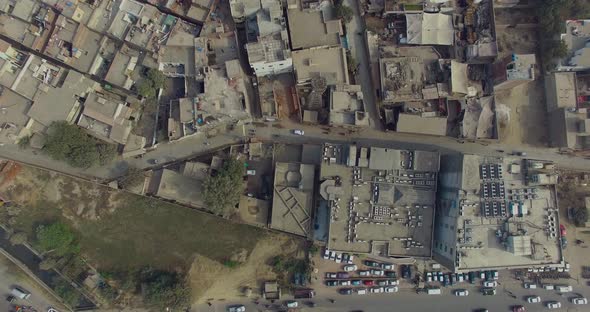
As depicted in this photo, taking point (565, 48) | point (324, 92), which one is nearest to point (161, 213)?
point (324, 92)

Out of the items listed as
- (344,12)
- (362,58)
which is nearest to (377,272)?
(362,58)

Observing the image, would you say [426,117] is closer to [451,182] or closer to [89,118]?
[451,182]

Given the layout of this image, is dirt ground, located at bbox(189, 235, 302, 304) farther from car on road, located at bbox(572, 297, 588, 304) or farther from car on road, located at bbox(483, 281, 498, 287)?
car on road, located at bbox(572, 297, 588, 304)

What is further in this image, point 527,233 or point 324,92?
point 324,92

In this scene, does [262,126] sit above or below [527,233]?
above

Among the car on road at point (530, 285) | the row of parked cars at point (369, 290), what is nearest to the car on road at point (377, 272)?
the row of parked cars at point (369, 290)

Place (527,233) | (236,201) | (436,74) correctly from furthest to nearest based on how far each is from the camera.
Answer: (436,74), (236,201), (527,233)

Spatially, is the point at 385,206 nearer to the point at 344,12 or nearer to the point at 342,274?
the point at 342,274
